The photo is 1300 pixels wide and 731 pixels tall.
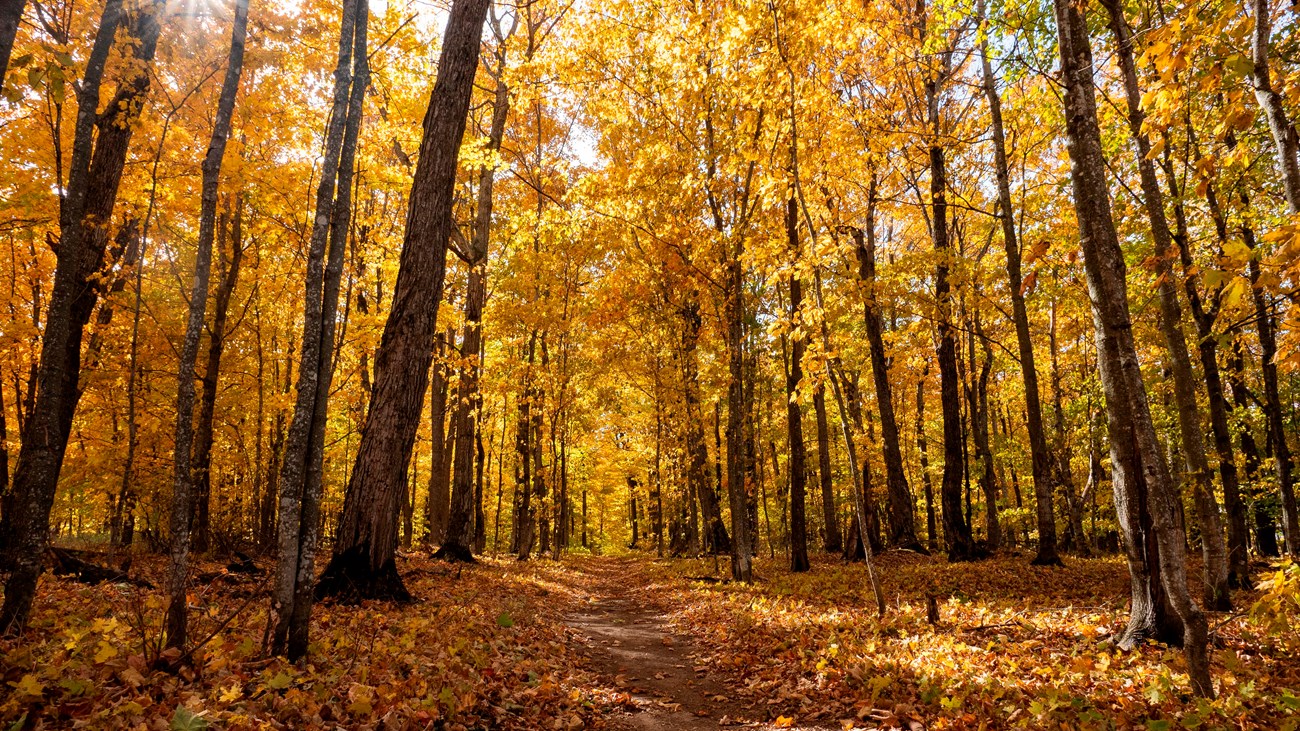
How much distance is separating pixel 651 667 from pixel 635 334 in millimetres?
12377

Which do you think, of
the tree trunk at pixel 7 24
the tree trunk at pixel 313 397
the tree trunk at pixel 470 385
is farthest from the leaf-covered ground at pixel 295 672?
the tree trunk at pixel 470 385

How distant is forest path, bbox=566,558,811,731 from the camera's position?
5.52 m

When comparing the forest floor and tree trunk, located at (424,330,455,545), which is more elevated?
tree trunk, located at (424,330,455,545)

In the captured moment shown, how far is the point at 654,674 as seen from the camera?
7.25 meters

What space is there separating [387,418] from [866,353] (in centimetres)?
1615

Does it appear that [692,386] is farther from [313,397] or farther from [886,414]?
[313,397]

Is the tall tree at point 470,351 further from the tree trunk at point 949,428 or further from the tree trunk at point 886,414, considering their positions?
the tree trunk at point 949,428

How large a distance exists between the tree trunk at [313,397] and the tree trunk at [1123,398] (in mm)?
6061

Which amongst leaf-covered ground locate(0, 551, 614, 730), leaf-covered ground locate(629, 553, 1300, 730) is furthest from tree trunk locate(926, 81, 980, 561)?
leaf-covered ground locate(0, 551, 614, 730)

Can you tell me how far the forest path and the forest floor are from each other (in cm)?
4

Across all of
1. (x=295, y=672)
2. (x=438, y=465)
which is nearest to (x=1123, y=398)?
(x=295, y=672)

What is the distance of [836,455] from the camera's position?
28.2 metres

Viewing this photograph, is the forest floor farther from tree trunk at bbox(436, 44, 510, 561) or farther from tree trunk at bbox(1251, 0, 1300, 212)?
tree trunk at bbox(436, 44, 510, 561)

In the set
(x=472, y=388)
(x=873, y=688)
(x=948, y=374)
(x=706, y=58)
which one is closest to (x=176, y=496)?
(x=873, y=688)
